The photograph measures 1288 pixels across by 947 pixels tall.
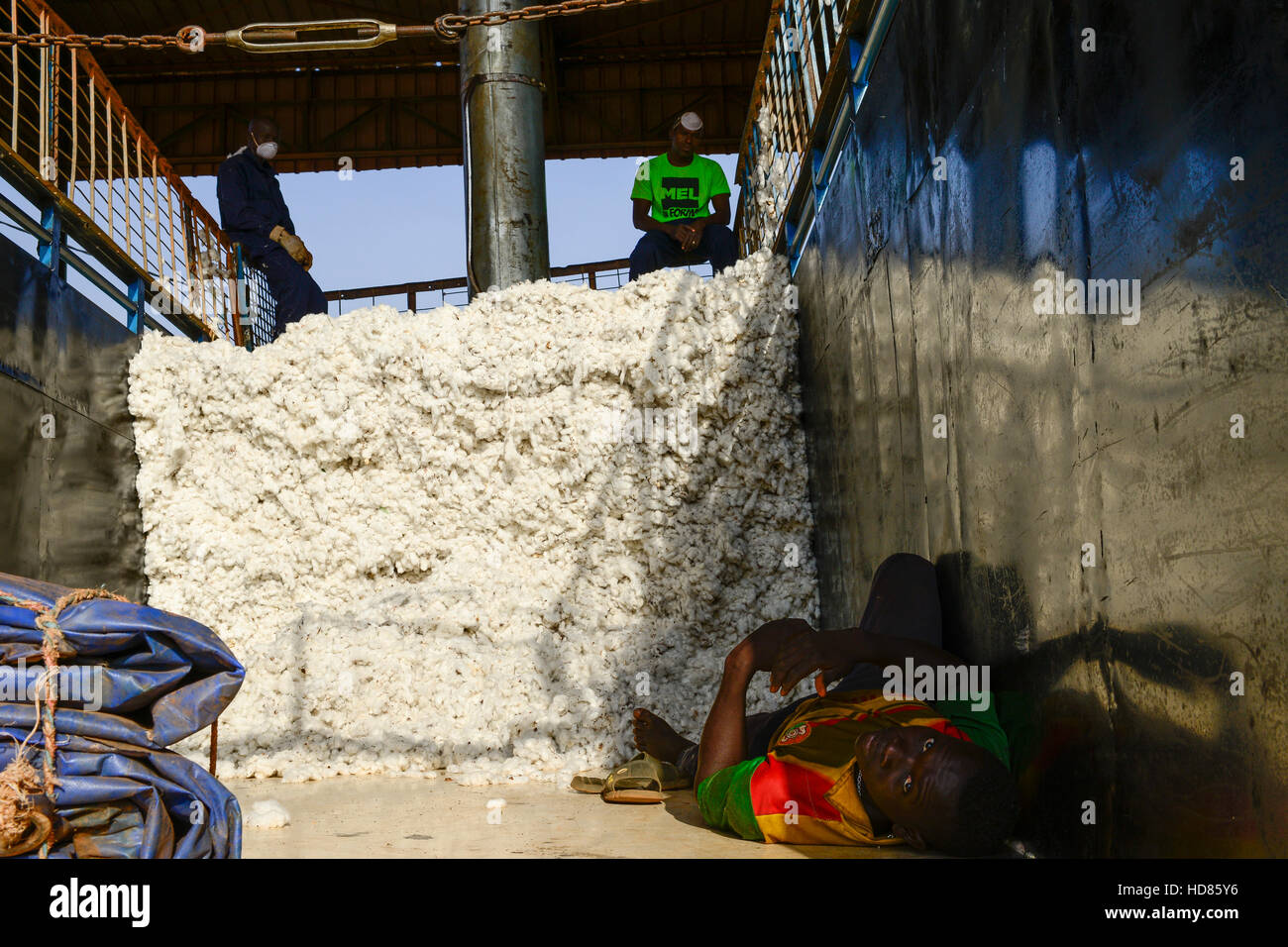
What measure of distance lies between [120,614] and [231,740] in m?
2.78

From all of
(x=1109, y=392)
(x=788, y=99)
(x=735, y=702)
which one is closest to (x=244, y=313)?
(x=788, y=99)

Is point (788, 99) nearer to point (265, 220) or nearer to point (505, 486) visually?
point (505, 486)

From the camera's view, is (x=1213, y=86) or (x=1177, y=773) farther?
(x=1177, y=773)

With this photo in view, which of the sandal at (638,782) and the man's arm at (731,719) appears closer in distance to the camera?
the man's arm at (731,719)

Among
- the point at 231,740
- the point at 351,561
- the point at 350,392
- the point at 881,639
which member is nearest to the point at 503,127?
the point at 350,392

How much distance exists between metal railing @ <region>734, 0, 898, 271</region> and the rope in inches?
116

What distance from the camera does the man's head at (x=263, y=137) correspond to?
254 inches

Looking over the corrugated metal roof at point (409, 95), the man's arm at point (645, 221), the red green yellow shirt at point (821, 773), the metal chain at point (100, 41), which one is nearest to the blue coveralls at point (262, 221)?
the man's arm at point (645, 221)

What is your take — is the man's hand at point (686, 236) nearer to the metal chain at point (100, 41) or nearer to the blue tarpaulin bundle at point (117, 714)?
the metal chain at point (100, 41)

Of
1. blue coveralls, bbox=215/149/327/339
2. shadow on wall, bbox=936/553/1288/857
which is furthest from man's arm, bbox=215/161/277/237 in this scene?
shadow on wall, bbox=936/553/1288/857

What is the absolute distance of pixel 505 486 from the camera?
5.29m

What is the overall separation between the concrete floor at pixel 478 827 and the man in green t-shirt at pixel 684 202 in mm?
3692
